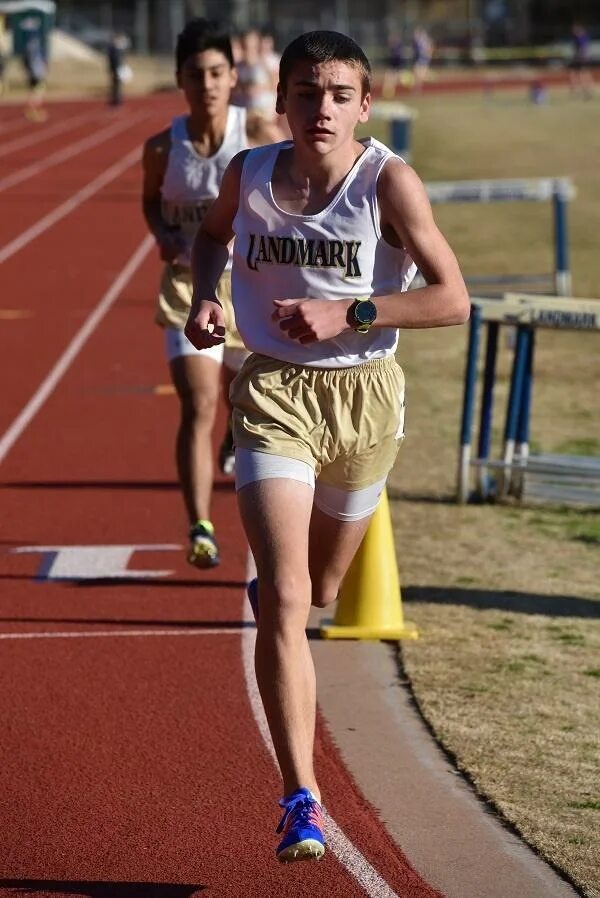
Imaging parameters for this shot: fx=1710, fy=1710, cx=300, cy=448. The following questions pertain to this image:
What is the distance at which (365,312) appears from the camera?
446 cm

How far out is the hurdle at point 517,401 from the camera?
336 inches

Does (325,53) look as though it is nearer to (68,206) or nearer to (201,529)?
(201,529)

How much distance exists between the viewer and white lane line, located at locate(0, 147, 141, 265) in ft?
71.3

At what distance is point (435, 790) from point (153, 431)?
606 cm

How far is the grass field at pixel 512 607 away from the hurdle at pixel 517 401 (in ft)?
0.51

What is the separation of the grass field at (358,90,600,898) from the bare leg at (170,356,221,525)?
1.02 meters

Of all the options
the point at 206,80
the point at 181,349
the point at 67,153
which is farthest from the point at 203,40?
the point at 67,153

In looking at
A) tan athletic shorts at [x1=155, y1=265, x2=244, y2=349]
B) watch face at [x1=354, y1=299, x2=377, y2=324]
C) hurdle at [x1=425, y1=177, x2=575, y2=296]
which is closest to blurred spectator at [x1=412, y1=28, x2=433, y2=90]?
hurdle at [x1=425, y1=177, x2=575, y2=296]

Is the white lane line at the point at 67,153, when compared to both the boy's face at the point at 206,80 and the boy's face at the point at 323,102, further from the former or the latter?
the boy's face at the point at 323,102

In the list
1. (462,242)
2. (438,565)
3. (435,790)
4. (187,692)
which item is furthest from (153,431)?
(462,242)

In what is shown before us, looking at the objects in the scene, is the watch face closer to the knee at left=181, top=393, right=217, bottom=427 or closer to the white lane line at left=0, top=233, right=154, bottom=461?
the knee at left=181, top=393, right=217, bottom=427

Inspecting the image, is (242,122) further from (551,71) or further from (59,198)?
(551,71)

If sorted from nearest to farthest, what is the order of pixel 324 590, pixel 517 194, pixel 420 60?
pixel 324 590 → pixel 517 194 → pixel 420 60

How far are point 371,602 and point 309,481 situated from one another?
2.33 m
